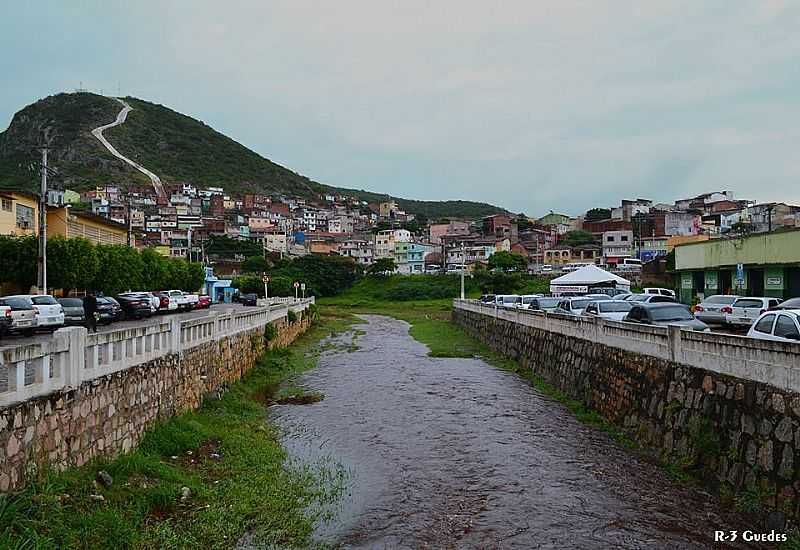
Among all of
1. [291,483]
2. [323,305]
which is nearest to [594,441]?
[291,483]

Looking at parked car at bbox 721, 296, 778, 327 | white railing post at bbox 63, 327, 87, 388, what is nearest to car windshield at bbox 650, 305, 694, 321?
parked car at bbox 721, 296, 778, 327

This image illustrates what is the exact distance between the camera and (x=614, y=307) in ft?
97.1

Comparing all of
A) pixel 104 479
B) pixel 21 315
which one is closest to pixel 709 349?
pixel 104 479

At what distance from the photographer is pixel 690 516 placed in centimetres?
1125

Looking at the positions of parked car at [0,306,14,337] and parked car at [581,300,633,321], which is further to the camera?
parked car at [581,300,633,321]

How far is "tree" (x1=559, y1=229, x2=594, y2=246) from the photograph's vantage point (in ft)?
456

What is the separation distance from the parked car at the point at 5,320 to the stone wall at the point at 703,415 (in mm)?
18143

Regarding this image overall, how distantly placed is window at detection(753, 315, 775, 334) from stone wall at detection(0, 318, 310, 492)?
12557mm

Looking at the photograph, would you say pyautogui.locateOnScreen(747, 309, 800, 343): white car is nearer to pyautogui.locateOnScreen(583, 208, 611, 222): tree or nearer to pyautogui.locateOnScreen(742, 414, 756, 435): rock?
pyautogui.locateOnScreen(742, 414, 756, 435): rock

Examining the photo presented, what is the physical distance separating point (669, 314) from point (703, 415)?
9221 mm

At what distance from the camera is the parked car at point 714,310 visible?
29.3 metres

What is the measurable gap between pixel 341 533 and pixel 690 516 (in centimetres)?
507

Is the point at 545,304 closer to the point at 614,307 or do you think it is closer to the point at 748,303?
the point at 614,307

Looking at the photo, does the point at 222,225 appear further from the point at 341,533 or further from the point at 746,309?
the point at 341,533
